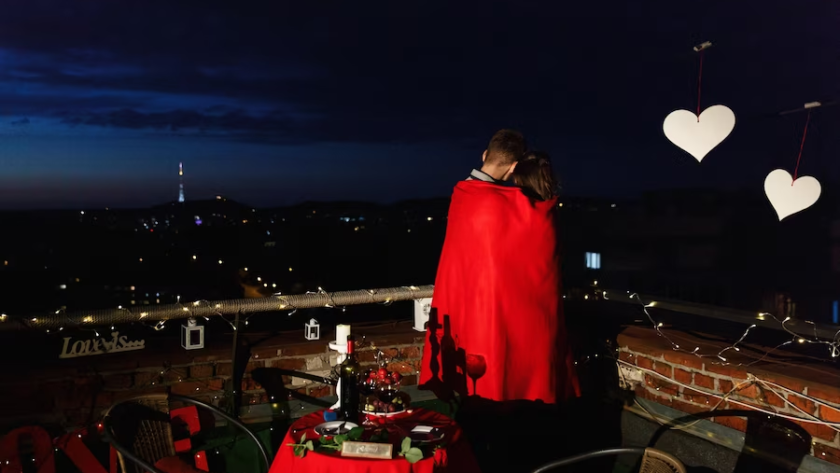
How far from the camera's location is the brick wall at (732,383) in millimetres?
2656

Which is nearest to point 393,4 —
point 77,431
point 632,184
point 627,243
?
point 632,184

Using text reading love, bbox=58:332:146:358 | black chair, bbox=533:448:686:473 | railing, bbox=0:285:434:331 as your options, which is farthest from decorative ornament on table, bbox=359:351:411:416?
text reading love, bbox=58:332:146:358

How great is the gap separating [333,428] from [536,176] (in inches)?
54.0

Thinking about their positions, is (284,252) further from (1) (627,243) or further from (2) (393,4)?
(2) (393,4)

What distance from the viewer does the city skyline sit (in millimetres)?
4219

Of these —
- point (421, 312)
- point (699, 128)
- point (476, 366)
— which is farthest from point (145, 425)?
point (699, 128)

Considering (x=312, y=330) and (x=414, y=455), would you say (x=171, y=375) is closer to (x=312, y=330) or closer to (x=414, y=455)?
(x=312, y=330)

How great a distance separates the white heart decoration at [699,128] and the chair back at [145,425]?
2.83 metres

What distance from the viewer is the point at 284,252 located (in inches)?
1487

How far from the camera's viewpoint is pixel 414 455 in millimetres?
2113

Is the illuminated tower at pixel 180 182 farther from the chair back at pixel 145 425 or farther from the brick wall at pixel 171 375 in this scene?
the chair back at pixel 145 425

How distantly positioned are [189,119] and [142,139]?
6.49 ft

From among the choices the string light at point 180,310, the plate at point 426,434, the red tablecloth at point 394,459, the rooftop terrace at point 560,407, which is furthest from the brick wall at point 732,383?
the plate at point 426,434

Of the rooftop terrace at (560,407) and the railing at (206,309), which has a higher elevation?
the railing at (206,309)
